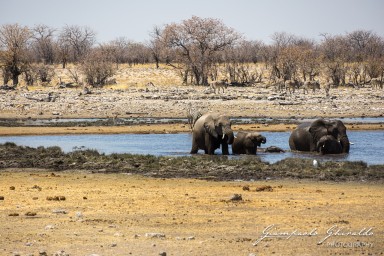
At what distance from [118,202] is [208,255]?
5749 mm

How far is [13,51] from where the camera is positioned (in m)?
75.5

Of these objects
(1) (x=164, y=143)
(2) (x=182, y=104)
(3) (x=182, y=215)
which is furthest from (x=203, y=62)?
(3) (x=182, y=215)

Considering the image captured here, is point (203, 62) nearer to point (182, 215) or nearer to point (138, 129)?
point (138, 129)

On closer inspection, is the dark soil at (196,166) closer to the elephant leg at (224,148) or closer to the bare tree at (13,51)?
the elephant leg at (224,148)

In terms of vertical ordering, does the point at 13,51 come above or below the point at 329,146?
above

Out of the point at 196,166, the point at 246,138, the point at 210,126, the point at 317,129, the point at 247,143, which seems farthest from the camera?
the point at 317,129

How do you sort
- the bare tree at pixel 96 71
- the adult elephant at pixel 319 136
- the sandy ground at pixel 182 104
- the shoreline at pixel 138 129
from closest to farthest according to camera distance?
1. the adult elephant at pixel 319 136
2. the shoreline at pixel 138 129
3. the sandy ground at pixel 182 104
4. the bare tree at pixel 96 71

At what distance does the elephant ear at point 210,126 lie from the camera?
28.5m

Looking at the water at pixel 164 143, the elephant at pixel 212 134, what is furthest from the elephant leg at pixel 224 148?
the water at pixel 164 143

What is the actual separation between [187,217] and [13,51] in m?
64.3

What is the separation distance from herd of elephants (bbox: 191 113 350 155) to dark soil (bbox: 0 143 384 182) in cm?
325

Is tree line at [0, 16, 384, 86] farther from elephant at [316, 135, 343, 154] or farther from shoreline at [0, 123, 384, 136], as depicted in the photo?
elephant at [316, 135, 343, 154]

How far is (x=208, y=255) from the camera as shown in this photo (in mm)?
11078

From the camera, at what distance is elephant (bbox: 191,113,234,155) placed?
2838 cm
